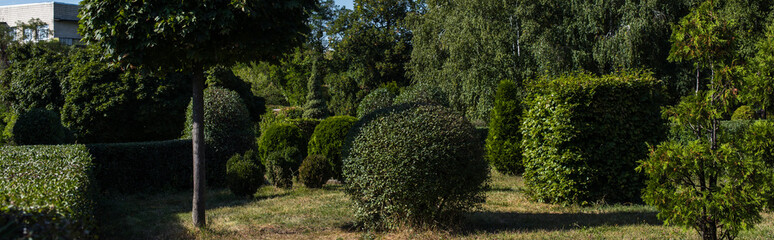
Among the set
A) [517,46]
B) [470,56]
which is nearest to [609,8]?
[517,46]

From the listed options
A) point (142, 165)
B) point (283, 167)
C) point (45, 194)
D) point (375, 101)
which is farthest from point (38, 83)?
point (45, 194)

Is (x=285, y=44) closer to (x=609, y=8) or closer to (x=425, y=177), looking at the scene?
(x=425, y=177)

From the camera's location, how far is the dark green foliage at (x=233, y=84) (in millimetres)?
17141

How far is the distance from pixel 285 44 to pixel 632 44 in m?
17.2

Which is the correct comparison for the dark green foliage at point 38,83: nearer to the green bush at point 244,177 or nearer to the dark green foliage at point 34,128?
the dark green foliage at point 34,128

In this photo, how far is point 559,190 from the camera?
8336mm

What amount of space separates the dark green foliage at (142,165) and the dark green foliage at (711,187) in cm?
972

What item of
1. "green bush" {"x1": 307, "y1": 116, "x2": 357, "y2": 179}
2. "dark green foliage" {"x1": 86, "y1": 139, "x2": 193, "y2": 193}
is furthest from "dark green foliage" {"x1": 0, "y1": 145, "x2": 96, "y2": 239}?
"green bush" {"x1": 307, "y1": 116, "x2": 357, "y2": 179}

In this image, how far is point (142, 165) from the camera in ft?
36.7

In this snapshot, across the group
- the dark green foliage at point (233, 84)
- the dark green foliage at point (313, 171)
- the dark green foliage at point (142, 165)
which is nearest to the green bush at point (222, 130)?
the dark green foliage at point (142, 165)

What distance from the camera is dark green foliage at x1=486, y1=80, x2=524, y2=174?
44.2 feet

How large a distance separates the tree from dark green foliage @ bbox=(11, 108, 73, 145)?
631 centimetres

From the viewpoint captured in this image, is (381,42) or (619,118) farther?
(381,42)

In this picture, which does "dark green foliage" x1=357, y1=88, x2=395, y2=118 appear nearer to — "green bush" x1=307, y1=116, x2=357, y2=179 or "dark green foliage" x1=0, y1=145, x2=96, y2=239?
"green bush" x1=307, y1=116, x2=357, y2=179
